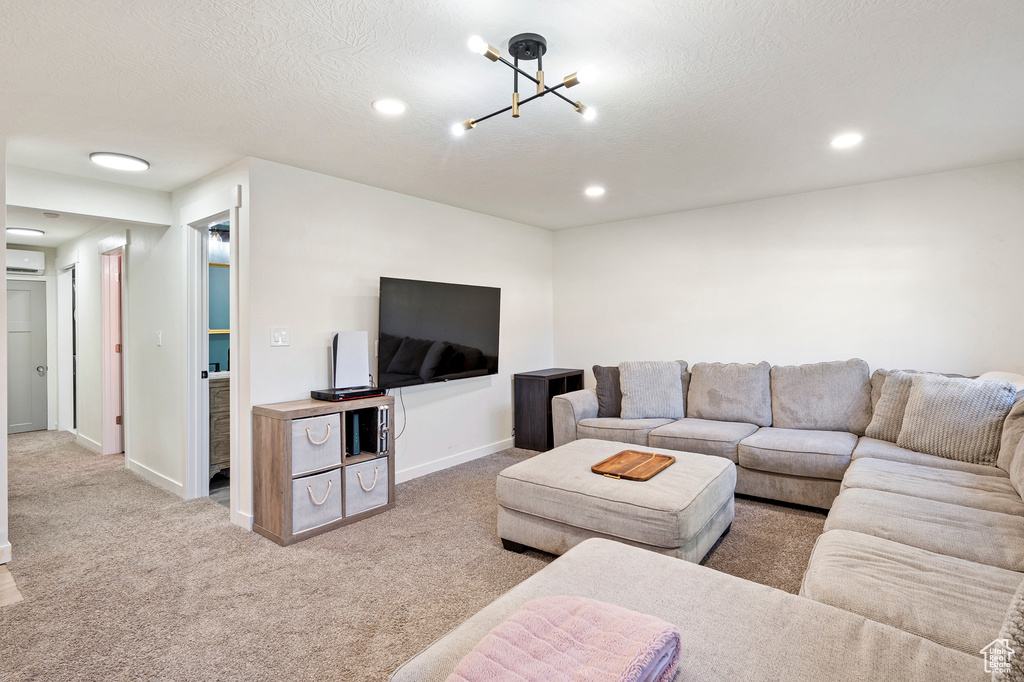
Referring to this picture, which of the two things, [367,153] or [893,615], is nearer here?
[893,615]

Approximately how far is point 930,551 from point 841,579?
48 cm

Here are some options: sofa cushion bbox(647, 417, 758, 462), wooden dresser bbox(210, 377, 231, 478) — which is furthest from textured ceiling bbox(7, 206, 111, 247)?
sofa cushion bbox(647, 417, 758, 462)

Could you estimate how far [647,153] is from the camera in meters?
3.14

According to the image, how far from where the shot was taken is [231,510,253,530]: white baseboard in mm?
3119

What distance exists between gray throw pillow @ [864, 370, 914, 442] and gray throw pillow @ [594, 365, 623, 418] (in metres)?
1.76

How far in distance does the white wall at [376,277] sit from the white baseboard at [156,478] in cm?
132

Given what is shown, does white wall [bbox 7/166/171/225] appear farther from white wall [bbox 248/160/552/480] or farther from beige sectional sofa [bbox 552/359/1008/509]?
beige sectional sofa [bbox 552/359/1008/509]

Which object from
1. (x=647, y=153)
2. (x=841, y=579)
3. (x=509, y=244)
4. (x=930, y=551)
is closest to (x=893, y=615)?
(x=841, y=579)

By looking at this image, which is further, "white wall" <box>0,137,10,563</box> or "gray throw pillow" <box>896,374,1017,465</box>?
"gray throw pillow" <box>896,374,1017,465</box>

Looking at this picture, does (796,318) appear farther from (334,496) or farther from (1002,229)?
(334,496)

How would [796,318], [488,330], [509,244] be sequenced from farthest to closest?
[509,244], [488,330], [796,318]


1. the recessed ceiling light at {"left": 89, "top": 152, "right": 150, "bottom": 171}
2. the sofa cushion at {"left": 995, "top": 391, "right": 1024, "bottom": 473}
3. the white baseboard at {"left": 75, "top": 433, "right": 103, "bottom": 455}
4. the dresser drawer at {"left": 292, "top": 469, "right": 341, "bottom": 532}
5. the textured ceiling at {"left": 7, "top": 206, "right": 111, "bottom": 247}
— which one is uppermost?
the recessed ceiling light at {"left": 89, "top": 152, "right": 150, "bottom": 171}

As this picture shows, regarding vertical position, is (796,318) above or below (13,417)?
above

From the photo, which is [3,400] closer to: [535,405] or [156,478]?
[156,478]
